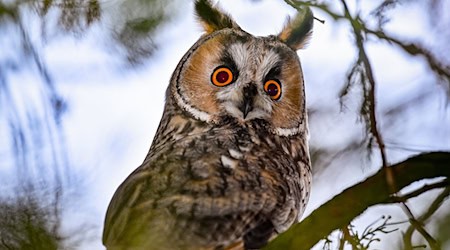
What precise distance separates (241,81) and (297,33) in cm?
51

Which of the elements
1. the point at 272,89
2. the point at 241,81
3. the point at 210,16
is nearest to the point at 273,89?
the point at 272,89

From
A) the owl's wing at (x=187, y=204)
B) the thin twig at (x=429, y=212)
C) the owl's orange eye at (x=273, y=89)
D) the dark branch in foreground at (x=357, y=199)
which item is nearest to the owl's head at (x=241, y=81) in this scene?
the owl's orange eye at (x=273, y=89)

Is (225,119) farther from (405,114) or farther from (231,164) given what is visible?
(405,114)

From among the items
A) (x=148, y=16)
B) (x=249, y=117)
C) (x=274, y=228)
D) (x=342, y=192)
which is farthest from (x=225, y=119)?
(x=342, y=192)

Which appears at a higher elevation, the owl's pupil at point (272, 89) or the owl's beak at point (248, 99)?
the owl's pupil at point (272, 89)

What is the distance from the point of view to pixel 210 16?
2934mm

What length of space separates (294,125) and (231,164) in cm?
65

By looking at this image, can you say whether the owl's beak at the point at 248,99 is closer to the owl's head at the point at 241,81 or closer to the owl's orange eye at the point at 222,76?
the owl's head at the point at 241,81

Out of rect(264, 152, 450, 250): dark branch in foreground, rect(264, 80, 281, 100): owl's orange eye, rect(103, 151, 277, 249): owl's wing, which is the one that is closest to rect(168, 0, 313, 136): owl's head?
rect(264, 80, 281, 100): owl's orange eye

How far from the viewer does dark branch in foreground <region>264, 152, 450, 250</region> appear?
138cm

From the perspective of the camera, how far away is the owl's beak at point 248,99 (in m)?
2.45

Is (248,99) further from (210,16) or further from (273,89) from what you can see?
(210,16)

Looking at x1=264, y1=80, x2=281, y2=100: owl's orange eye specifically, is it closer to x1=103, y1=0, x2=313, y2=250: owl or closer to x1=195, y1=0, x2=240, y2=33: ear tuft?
x1=103, y1=0, x2=313, y2=250: owl

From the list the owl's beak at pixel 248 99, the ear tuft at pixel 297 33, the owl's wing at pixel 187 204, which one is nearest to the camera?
the owl's wing at pixel 187 204
